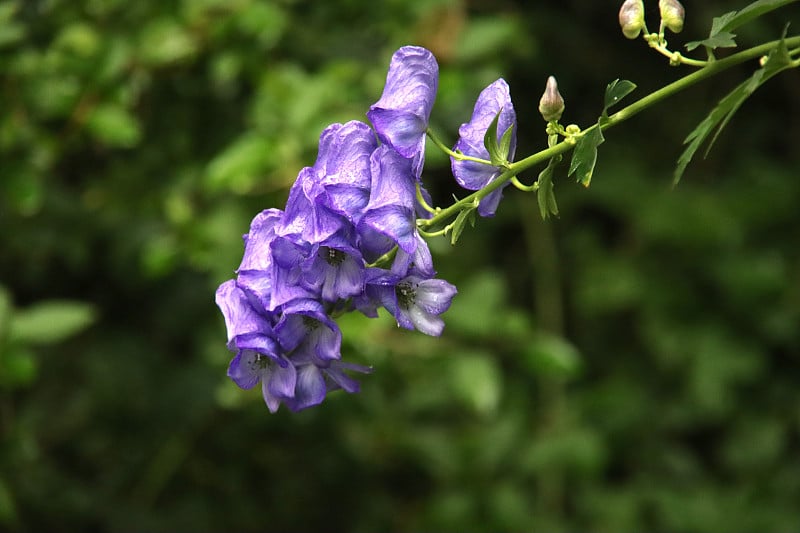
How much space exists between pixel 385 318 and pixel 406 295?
1.16 metres

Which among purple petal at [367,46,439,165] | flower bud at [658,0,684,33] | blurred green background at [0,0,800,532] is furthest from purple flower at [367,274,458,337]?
blurred green background at [0,0,800,532]

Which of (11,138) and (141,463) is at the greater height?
(11,138)

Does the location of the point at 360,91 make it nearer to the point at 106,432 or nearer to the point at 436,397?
the point at 436,397

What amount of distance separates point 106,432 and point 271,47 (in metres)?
1.05

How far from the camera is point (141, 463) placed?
2.48 metres

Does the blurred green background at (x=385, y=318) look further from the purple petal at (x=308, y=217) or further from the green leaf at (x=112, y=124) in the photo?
the purple petal at (x=308, y=217)

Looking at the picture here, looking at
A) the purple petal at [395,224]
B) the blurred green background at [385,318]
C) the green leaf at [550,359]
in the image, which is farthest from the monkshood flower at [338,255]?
the green leaf at [550,359]

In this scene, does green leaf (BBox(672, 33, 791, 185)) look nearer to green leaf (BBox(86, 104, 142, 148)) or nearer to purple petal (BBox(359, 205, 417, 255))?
purple petal (BBox(359, 205, 417, 255))

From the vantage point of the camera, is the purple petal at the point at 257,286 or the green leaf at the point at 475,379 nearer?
the purple petal at the point at 257,286

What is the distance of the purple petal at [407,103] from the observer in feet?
2.70

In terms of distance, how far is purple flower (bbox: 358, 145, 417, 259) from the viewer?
30.7 inches

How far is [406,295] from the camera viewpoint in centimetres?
84

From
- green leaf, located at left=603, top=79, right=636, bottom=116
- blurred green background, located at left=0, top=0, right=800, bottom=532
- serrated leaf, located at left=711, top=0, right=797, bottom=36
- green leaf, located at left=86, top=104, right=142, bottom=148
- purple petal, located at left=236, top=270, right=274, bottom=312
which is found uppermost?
serrated leaf, located at left=711, top=0, right=797, bottom=36

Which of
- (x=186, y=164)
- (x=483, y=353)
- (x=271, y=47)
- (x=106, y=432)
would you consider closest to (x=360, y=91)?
(x=271, y=47)
